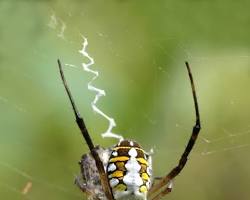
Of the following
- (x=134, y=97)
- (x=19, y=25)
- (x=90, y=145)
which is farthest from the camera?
(x=19, y=25)

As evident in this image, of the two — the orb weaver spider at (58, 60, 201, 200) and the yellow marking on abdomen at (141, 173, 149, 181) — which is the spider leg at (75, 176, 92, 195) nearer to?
A: the orb weaver spider at (58, 60, 201, 200)

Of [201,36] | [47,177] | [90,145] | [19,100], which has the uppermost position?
[201,36]

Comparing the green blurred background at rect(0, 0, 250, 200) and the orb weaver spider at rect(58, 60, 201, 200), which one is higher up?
the green blurred background at rect(0, 0, 250, 200)

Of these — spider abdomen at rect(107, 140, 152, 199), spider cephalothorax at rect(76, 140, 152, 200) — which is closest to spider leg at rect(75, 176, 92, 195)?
spider cephalothorax at rect(76, 140, 152, 200)

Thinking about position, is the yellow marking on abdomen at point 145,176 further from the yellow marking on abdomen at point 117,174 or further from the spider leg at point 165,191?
the spider leg at point 165,191

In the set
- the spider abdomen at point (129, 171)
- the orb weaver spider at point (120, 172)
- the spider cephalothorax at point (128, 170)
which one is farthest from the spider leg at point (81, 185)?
the spider abdomen at point (129, 171)

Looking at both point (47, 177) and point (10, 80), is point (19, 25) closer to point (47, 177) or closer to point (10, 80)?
point (10, 80)

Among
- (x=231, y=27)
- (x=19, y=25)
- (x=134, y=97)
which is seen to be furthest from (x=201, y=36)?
(x=19, y=25)

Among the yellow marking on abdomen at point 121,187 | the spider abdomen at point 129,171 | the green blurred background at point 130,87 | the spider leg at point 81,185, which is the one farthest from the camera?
the green blurred background at point 130,87
